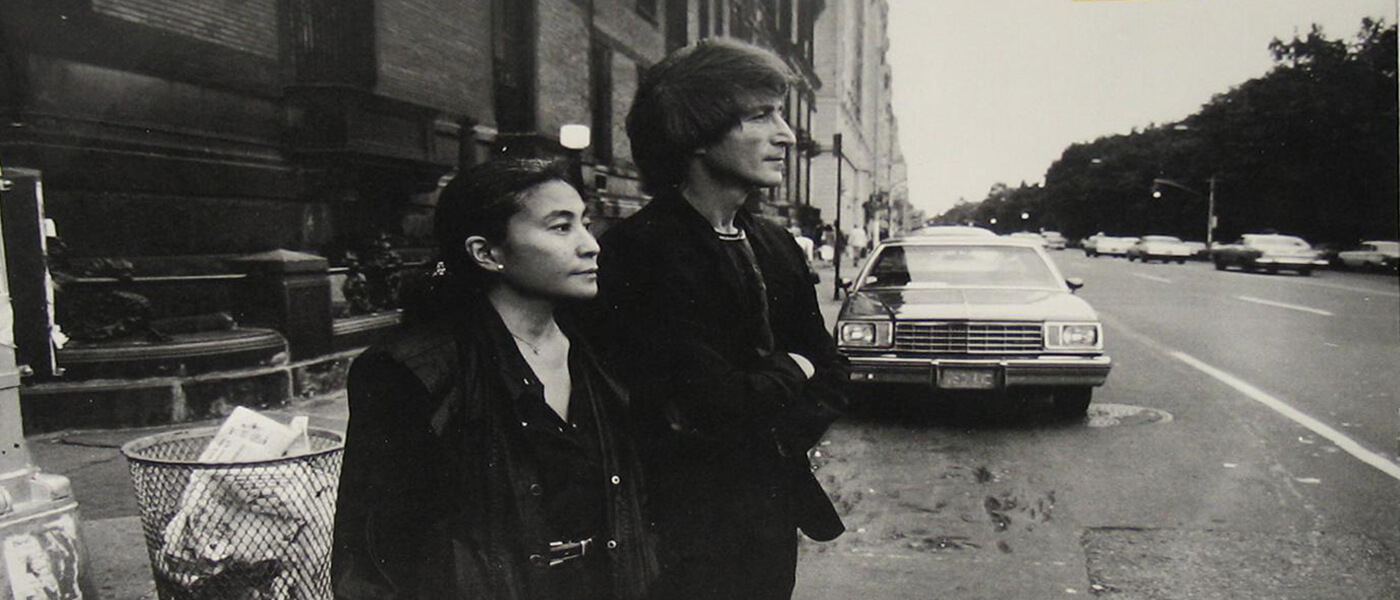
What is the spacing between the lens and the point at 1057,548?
3992 millimetres

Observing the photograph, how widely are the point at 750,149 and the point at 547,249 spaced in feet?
1.51

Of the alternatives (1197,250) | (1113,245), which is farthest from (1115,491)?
(1113,245)

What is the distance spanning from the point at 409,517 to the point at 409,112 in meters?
6.44

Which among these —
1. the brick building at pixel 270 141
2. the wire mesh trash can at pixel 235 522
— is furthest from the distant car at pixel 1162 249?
the wire mesh trash can at pixel 235 522

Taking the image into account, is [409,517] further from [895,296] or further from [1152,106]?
[895,296]

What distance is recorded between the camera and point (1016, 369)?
634cm

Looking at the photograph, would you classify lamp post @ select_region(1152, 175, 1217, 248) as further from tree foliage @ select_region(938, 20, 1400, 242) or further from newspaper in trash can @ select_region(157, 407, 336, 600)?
newspaper in trash can @ select_region(157, 407, 336, 600)

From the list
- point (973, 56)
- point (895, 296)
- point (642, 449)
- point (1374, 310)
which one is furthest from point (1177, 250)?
point (642, 449)

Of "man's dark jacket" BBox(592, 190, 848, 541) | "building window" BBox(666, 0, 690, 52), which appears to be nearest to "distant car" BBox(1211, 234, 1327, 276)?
"building window" BBox(666, 0, 690, 52)

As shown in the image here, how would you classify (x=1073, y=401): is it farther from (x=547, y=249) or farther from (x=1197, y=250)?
(x=1197, y=250)

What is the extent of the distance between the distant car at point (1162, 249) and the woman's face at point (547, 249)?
40722 mm

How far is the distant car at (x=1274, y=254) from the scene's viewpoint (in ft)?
71.8

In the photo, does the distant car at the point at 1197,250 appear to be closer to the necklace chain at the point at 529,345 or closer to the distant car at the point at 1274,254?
the distant car at the point at 1274,254

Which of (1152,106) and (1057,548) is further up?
(1152,106)
